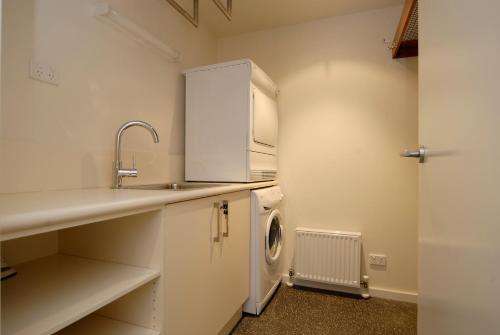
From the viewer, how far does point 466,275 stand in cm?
57

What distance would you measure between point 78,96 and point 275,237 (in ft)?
5.85

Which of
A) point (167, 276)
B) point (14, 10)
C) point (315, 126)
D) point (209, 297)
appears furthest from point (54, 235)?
point (315, 126)

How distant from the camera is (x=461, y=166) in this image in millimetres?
610

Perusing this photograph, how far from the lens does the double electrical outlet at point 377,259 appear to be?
214 cm

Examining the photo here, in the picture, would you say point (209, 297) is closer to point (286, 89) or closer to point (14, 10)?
point (14, 10)

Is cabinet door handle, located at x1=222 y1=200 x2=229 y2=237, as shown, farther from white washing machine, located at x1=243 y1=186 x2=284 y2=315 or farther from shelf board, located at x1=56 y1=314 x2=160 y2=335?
shelf board, located at x1=56 y1=314 x2=160 y2=335

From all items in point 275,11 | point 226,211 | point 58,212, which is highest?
point 275,11

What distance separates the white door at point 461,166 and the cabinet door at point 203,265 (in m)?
0.93

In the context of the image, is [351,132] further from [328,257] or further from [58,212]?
[58,212]

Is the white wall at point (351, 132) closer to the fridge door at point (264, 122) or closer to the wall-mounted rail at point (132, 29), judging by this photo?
the fridge door at point (264, 122)

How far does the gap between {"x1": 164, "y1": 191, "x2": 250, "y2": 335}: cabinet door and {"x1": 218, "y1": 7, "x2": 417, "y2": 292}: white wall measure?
940 millimetres

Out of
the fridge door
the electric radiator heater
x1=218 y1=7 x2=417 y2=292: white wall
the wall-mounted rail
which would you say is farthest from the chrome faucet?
the electric radiator heater

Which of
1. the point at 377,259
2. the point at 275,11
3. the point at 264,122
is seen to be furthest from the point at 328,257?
the point at 275,11

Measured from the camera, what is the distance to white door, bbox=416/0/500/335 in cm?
48
